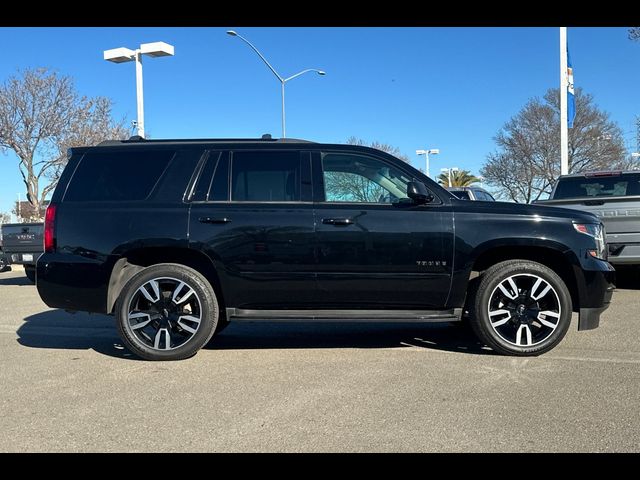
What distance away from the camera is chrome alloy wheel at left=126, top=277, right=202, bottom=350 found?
5184 millimetres

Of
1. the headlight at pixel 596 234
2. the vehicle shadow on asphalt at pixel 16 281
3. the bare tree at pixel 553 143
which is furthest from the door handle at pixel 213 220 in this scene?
the bare tree at pixel 553 143

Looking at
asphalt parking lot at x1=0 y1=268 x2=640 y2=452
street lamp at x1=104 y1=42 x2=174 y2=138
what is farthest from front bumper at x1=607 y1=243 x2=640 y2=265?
street lamp at x1=104 y1=42 x2=174 y2=138

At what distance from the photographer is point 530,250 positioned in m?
5.20

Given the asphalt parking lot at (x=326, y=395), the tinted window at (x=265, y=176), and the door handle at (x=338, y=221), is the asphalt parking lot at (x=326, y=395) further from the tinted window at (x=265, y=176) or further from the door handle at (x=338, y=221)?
the tinted window at (x=265, y=176)

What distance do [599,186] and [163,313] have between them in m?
7.80

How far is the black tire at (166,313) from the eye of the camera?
5160mm

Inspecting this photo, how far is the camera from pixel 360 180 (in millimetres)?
5309

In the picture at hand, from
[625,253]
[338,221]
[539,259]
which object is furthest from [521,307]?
Answer: [625,253]

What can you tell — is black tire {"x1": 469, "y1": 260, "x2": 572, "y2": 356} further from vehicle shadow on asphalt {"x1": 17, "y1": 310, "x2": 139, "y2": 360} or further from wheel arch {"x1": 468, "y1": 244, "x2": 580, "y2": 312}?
vehicle shadow on asphalt {"x1": 17, "y1": 310, "x2": 139, "y2": 360}
